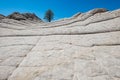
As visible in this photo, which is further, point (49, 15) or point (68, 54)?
point (49, 15)

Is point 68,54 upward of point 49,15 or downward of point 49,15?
downward

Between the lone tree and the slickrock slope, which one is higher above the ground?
the lone tree

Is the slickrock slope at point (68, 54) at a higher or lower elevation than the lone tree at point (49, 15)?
lower

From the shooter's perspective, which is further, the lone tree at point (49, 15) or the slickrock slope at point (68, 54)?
the lone tree at point (49, 15)

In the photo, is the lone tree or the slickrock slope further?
the lone tree

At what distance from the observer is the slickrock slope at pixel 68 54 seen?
3.26 m

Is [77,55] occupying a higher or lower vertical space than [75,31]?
lower

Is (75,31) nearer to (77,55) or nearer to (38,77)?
(77,55)

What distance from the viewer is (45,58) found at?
4145 millimetres

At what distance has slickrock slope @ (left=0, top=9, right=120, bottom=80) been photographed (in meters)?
3.26

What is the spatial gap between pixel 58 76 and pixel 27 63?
1.21 m

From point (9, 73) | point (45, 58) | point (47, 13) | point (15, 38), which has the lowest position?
point (9, 73)

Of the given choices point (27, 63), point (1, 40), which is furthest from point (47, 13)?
point (27, 63)

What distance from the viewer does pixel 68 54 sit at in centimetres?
414
